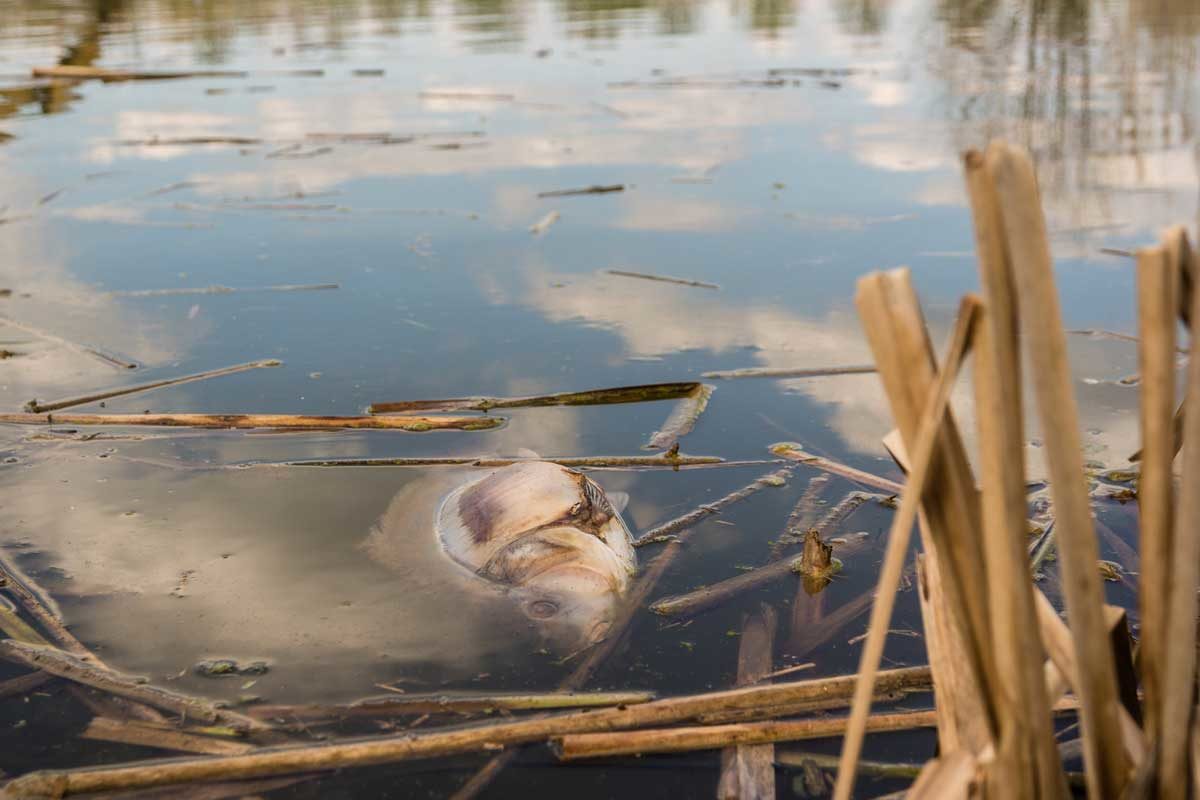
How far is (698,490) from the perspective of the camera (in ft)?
12.1

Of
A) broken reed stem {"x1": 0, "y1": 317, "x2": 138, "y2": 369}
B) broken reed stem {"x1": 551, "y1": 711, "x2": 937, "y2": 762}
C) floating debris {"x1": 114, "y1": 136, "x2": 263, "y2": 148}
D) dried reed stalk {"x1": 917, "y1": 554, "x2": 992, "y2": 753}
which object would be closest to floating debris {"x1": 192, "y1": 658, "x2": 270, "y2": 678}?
broken reed stem {"x1": 551, "y1": 711, "x2": 937, "y2": 762}

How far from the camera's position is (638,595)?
10.0 feet

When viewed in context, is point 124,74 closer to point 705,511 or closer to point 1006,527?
point 705,511

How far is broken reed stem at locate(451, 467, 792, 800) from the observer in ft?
7.61

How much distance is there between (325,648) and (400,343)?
2.52m

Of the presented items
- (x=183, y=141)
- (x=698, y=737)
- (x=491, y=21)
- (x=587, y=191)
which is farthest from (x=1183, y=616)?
(x=491, y=21)

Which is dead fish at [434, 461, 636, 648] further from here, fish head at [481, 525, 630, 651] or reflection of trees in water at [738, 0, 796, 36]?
reflection of trees in water at [738, 0, 796, 36]

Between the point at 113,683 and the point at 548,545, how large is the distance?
1141 mm

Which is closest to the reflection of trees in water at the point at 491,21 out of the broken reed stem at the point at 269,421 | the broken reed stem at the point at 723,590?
the broken reed stem at the point at 269,421

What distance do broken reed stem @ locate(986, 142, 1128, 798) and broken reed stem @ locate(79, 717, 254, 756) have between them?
1.63 m

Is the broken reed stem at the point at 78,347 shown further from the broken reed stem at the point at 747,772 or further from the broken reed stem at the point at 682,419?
the broken reed stem at the point at 747,772

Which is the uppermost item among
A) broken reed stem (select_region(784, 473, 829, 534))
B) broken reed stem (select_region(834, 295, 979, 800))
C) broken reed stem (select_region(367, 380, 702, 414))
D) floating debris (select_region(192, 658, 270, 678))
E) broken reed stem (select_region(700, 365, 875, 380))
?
broken reed stem (select_region(834, 295, 979, 800))

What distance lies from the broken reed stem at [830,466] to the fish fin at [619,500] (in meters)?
0.59

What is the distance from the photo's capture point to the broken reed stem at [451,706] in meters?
2.53
